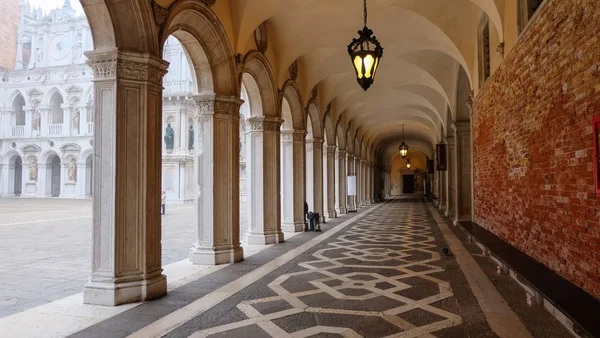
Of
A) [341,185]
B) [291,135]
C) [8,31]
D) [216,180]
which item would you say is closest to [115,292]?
[216,180]

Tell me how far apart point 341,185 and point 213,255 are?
47.3 feet

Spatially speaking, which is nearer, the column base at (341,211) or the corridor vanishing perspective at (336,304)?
the corridor vanishing perspective at (336,304)

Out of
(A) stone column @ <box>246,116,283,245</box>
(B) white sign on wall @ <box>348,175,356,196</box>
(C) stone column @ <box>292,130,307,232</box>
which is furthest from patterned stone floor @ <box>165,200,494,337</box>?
(B) white sign on wall @ <box>348,175,356,196</box>

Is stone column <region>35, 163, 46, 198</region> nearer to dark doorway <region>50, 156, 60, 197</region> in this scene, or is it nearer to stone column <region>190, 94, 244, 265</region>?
dark doorway <region>50, 156, 60, 197</region>

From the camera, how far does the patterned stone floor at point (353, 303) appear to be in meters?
4.32

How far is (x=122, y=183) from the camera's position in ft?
18.1

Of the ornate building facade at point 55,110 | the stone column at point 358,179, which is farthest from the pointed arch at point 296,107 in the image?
the ornate building facade at point 55,110

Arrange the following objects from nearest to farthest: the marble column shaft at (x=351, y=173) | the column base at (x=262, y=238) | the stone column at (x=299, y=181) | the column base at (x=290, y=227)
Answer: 1. the column base at (x=262, y=238)
2. the column base at (x=290, y=227)
3. the stone column at (x=299, y=181)
4. the marble column shaft at (x=351, y=173)

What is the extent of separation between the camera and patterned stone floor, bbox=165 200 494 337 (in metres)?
4.32

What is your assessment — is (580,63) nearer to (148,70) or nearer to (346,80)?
(148,70)

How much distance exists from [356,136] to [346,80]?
10621 millimetres

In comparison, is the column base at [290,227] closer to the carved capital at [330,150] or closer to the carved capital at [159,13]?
the carved capital at [330,150]

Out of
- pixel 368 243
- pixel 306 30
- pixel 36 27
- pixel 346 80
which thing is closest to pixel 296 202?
pixel 368 243

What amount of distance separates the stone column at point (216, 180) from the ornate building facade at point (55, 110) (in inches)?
1123
